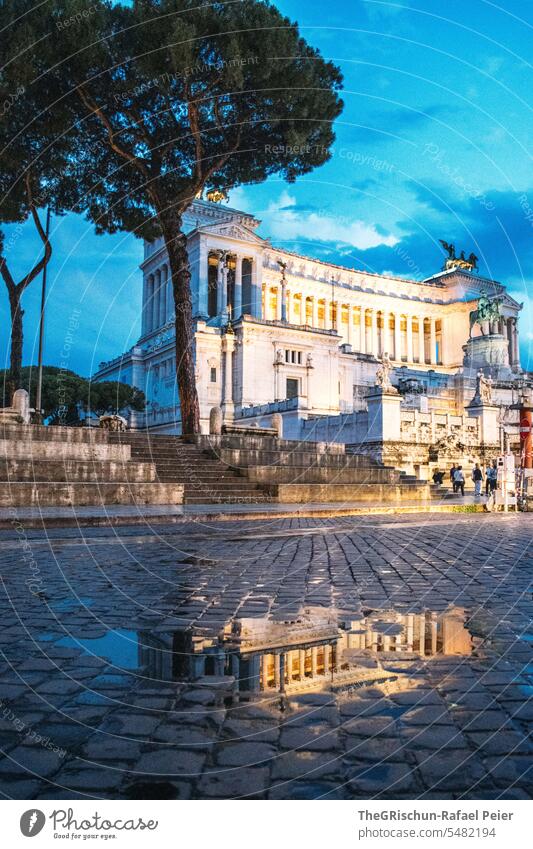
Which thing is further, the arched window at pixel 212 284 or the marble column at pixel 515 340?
the marble column at pixel 515 340

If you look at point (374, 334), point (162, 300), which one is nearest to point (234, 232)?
point (162, 300)

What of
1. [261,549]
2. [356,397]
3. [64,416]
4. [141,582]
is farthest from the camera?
[356,397]

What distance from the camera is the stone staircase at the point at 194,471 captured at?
17.0 meters

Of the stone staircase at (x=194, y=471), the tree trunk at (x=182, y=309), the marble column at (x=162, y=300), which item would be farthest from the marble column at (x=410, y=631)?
the marble column at (x=162, y=300)

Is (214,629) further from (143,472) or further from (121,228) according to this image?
(121,228)

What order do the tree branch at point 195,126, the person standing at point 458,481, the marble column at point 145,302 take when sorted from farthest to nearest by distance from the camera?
the marble column at point 145,302
the person standing at point 458,481
the tree branch at point 195,126

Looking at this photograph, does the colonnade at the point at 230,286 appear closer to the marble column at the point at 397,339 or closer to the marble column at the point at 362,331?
the marble column at the point at 362,331

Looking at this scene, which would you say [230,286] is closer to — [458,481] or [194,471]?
[458,481]

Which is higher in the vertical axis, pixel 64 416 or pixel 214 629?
pixel 64 416

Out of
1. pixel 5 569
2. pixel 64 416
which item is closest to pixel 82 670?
pixel 5 569

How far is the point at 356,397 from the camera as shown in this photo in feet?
185
